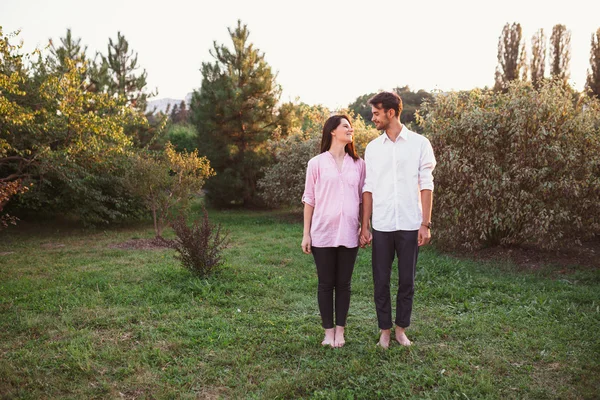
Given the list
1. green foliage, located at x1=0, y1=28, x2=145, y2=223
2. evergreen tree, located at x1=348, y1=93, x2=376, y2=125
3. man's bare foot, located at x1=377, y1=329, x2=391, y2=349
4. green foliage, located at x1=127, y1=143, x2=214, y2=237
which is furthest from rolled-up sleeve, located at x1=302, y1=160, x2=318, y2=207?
evergreen tree, located at x1=348, y1=93, x2=376, y2=125

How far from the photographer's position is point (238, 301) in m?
5.19

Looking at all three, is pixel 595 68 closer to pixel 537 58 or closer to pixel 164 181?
pixel 537 58

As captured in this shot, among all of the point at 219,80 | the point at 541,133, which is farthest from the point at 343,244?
the point at 219,80

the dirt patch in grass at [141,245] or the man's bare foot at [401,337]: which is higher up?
the man's bare foot at [401,337]

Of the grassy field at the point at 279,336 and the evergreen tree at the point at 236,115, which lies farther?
the evergreen tree at the point at 236,115

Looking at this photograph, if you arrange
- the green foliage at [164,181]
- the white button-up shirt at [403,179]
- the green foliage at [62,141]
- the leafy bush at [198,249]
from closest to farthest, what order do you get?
the white button-up shirt at [403,179] → the leafy bush at [198,249] → the green foliage at [62,141] → the green foliage at [164,181]

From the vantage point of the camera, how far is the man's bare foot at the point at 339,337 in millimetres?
3779

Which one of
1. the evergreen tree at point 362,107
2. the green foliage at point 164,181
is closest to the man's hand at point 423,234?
the green foliage at point 164,181

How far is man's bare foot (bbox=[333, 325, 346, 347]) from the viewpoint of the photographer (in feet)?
12.4

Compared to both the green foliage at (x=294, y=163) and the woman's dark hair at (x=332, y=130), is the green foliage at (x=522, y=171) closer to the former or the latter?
the woman's dark hair at (x=332, y=130)

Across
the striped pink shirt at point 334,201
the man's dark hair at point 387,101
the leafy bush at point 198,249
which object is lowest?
the leafy bush at point 198,249

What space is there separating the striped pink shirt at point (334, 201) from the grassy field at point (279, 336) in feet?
3.10

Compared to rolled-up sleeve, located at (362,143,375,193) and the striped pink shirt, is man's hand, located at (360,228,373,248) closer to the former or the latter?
the striped pink shirt

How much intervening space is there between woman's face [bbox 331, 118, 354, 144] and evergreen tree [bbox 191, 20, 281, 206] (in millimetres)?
12341
